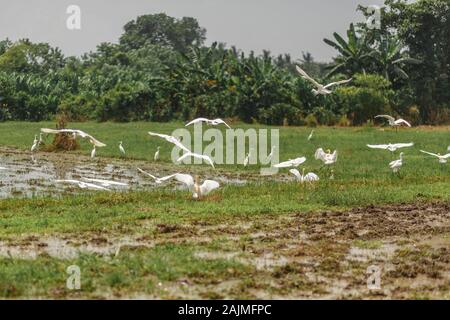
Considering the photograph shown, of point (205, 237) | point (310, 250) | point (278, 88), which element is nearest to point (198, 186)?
point (205, 237)

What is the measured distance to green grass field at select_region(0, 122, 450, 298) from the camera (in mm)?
7340

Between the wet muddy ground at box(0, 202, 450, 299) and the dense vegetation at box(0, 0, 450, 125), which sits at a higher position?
the dense vegetation at box(0, 0, 450, 125)

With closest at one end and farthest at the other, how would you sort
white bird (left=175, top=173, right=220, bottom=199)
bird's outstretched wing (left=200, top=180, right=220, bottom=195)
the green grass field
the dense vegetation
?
the green grass field
white bird (left=175, top=173, right=220, bottom=199)
bird's outstretched wing (left=200, top=180, right=220, bottom=195)
the dense vegetation

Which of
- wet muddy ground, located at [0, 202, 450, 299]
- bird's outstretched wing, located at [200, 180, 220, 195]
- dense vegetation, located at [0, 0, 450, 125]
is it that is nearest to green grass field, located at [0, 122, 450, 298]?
wet muddy ground, located at [0, 202, 450, 299]

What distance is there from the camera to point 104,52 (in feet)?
175

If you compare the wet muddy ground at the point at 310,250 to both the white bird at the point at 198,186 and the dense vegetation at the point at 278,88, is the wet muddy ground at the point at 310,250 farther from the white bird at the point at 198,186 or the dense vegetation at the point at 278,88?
the dense vegetation at the point at 278,88

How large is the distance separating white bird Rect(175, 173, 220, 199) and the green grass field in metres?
0.21

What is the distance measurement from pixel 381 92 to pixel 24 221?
26.4 meters

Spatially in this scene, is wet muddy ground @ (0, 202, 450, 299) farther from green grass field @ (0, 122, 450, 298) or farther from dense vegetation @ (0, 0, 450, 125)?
dense vegetation @ (0, 0, 450, 125)

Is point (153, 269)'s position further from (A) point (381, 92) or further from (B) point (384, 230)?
(A) point (381, 92)

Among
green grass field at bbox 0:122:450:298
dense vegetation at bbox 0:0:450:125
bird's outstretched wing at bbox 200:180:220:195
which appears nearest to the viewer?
green grass field at bbox 0:122:450:298

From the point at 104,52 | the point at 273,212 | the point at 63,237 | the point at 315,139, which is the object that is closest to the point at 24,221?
the point at 63,237

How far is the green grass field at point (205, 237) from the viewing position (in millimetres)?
7340
